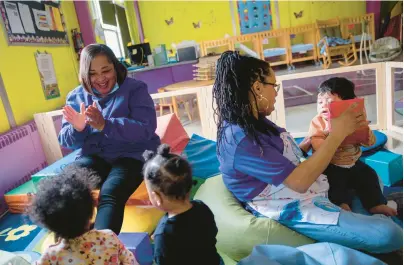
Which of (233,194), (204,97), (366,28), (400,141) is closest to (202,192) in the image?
(233,194)

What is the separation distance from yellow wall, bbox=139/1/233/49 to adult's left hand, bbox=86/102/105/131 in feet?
24.8

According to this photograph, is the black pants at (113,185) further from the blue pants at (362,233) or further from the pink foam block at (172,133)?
the blue pants at (362,233)

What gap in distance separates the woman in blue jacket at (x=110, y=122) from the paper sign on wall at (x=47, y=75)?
1.79 m

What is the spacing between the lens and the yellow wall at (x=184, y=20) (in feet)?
28.5

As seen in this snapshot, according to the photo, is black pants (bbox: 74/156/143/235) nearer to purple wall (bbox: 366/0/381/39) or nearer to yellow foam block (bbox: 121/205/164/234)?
yellow foam block (bbox: 121/205/164/234)

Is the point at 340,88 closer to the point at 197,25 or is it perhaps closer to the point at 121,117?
the point at 121,117

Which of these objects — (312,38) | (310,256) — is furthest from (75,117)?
(312,38)

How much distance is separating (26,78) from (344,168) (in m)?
2.92

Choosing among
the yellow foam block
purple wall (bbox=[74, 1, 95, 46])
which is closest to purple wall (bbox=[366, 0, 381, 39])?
purple wall (bbox=[74, 1, 95, 46])

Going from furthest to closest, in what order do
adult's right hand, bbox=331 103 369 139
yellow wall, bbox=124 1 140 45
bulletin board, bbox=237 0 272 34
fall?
bulletin board, bbox=237 0 272 34, yellow wall, bbox=124 1 140 45, adult's right hand, bbox=331 103 369 139

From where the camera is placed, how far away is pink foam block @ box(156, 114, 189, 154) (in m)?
2.45

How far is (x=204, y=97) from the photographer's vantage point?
277 cm

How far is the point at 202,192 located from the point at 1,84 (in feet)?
6.95

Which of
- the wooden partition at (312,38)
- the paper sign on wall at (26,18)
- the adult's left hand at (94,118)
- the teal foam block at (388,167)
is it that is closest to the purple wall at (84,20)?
the paper sign on wall at (26,18)
